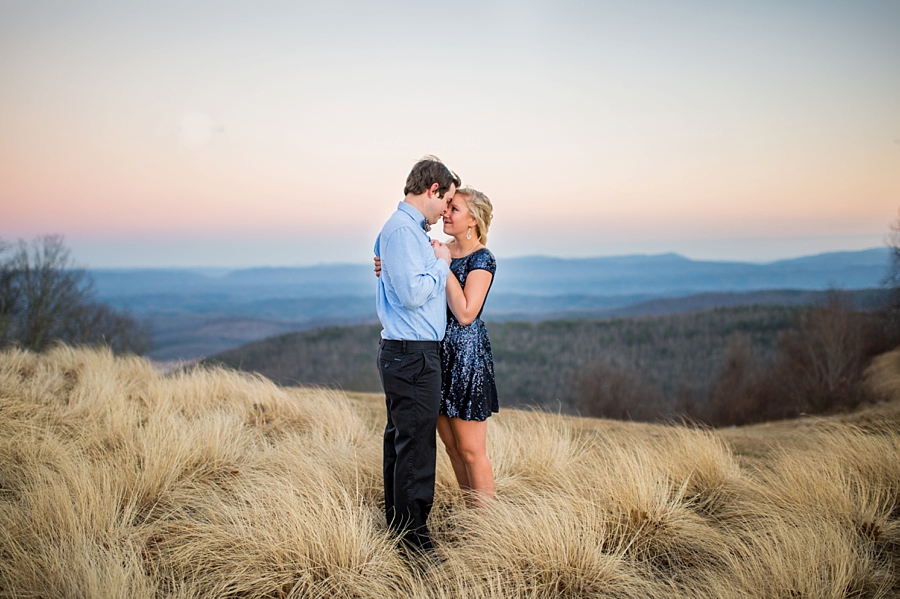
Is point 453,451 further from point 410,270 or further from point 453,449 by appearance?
point 410,270

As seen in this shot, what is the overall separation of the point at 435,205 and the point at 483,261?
0.50 m

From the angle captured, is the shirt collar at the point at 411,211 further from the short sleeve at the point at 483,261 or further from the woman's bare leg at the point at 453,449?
the woman's bare leg at the point at 453,449

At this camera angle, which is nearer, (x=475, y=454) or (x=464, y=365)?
(x=464, y=365)

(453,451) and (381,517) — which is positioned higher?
(453,451)

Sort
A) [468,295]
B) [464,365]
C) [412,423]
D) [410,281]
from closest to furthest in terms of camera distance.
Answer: [410,281] → [412,423] → [468,295] → [464,365]

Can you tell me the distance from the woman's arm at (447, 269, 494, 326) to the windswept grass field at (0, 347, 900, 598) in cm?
121

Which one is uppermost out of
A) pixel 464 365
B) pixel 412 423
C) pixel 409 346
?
pixel 409 346

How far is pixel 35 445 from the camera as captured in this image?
159 inches

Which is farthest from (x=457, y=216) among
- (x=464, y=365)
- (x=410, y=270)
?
(x=464, y=365)

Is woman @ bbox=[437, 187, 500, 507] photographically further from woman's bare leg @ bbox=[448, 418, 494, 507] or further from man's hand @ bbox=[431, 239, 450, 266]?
man's hand @ bbox=[431, 239, 450, 266]

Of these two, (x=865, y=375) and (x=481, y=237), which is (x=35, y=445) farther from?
(x=865, y=375)

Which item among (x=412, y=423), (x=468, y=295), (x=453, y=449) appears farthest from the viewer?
(x=453, y=449)

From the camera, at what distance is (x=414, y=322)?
9.00ft

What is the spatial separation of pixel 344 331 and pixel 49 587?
89.9 meters
